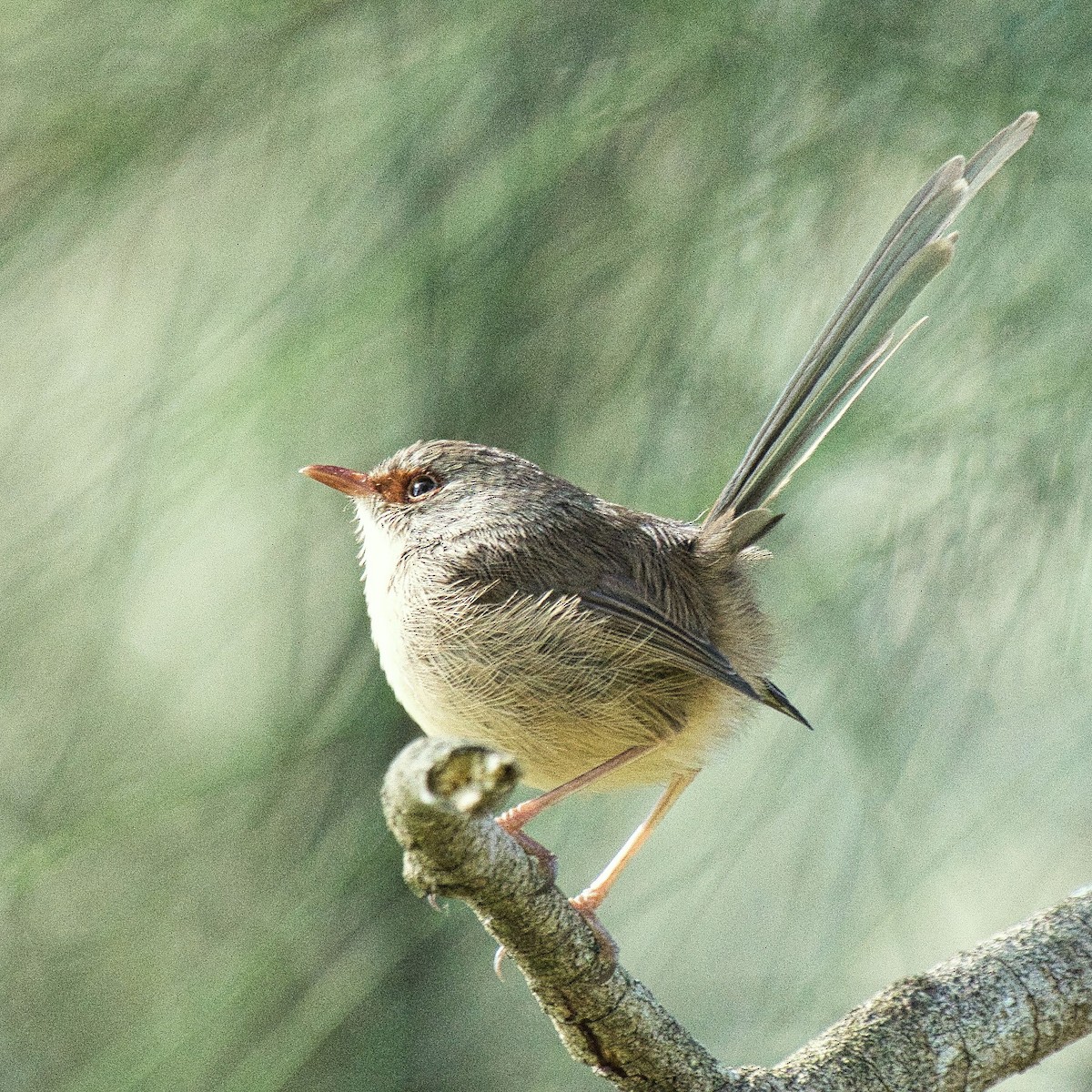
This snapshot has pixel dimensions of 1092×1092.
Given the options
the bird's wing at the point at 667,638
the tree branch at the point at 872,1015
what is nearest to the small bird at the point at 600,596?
the bird's wing at the point at 667,638

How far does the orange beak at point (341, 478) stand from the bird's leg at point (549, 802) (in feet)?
2.06

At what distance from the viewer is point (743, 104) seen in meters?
2.40

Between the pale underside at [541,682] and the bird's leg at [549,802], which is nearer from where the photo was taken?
the bird's leg at [549,802]

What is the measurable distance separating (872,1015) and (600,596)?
787mm

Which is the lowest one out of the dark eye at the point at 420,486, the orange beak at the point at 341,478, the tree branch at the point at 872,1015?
the tree branch at the point at 872,1015

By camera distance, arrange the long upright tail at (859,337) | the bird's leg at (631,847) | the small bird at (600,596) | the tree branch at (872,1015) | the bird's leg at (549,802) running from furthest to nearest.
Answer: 1. the bird's leg at (631,847)
2. the small bird at (600,596)
3. the long upright tail at (859,337)
4. the bird's leg at (549,802)
5. the tree branch at (872,1015)

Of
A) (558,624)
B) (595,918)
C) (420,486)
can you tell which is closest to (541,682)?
(558,624)

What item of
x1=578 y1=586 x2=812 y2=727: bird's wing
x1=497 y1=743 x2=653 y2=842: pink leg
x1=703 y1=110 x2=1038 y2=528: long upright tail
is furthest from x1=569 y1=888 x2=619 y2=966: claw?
x1=703 y1=110 x2=1038 y2=528: long upright tail

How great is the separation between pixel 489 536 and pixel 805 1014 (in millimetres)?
1074

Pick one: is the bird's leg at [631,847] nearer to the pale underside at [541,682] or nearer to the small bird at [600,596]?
the small bird at [600,596]

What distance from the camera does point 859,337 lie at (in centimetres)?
236

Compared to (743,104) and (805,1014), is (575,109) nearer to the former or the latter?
(743,104)

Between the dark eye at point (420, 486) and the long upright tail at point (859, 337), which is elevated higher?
the long upright tail at point (859, 337)

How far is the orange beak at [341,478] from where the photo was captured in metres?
2.58
